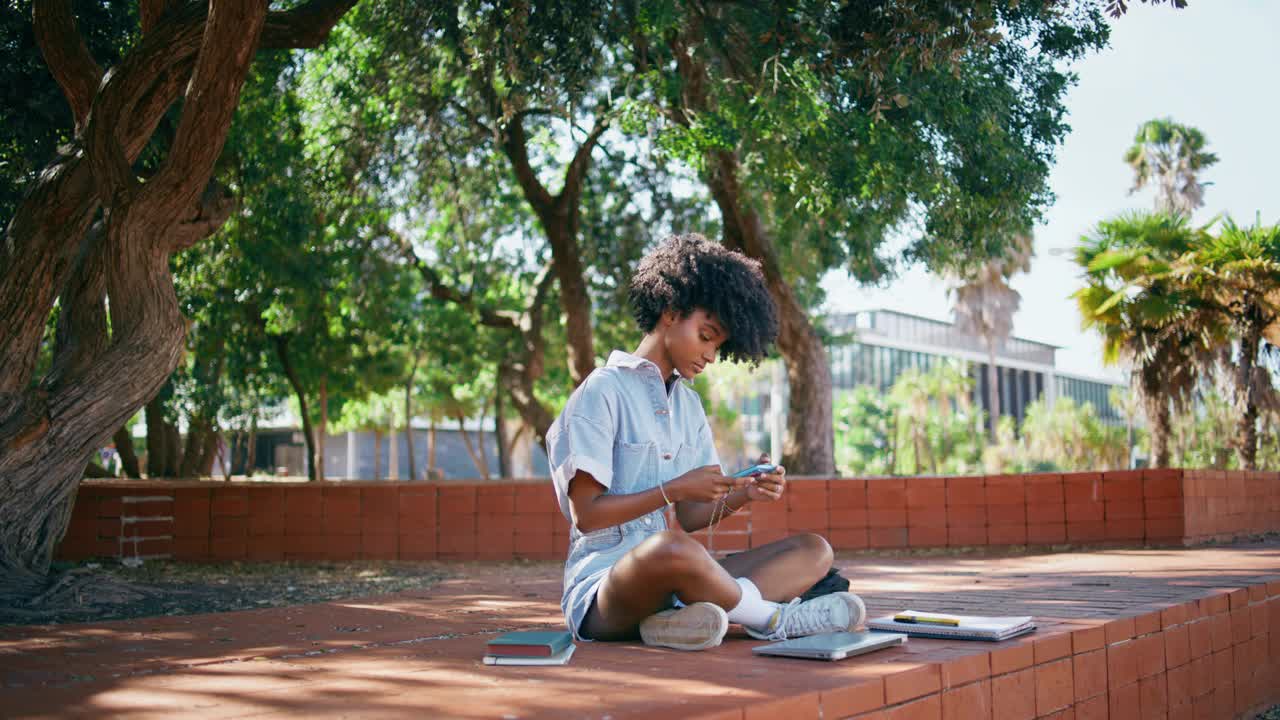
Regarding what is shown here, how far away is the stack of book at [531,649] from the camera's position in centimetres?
304

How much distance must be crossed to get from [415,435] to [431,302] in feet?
102

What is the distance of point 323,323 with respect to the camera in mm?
15961

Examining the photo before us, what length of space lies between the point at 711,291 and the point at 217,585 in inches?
246

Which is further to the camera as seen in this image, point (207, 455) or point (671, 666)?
point (207, 455)

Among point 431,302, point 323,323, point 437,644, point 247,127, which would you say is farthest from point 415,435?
point 437,644

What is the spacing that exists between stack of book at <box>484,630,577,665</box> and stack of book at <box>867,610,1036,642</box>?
1149 millimetres

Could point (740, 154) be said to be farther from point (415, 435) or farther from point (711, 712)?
point (415, 435)

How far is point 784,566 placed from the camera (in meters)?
3.59

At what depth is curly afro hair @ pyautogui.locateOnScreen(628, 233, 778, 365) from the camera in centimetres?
364

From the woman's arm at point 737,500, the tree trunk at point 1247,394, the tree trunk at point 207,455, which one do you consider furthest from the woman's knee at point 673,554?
the tree trunk at point 207,455

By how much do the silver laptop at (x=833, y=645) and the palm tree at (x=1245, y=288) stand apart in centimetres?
1027

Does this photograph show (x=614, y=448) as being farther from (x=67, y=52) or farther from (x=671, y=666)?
(x=67, y=52)

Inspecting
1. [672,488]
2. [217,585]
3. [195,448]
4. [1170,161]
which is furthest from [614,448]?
[1170,161]

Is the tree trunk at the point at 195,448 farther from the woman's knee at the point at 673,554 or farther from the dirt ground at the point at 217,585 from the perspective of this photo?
the woman's knee at the point at 673,554
